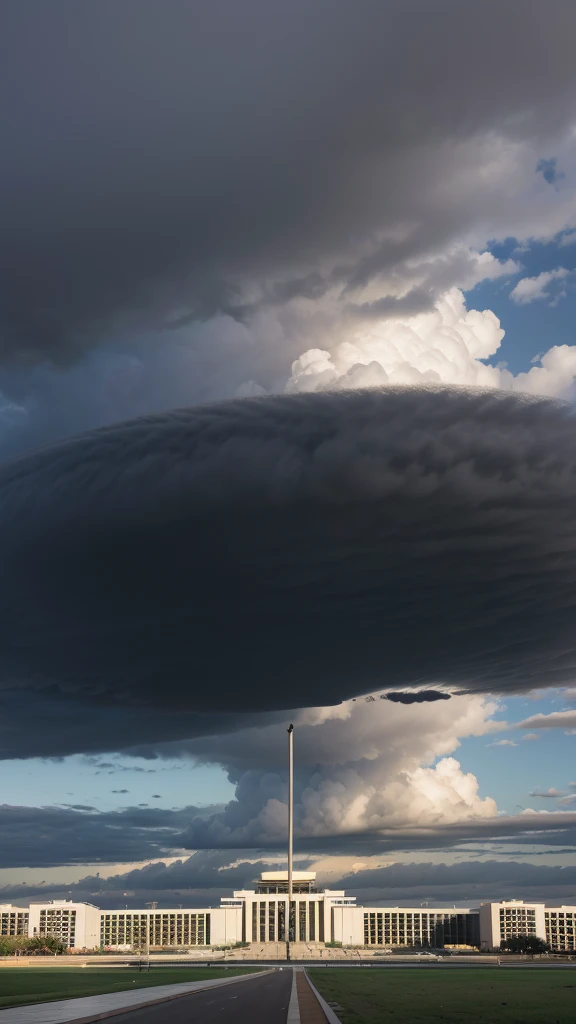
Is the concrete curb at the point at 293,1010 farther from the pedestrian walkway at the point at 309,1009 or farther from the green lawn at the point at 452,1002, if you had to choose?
the green lawn at the point at 452,1002

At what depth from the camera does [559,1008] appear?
6153 cm

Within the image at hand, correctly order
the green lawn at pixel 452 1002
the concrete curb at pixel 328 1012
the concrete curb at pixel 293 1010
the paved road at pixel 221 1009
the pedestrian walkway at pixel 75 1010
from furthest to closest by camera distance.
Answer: the green lawn at pixel 452 1002
the paved road at pixel 221 1009
the pedestrian walkway at pixel 75 1010
the concrete curb at pixel 328 1012
the concrete curb at pixel 293 1010

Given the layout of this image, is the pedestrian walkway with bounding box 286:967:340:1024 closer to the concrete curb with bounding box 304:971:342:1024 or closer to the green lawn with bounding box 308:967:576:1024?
the concrete curb with bounding box 304:971:342:1024

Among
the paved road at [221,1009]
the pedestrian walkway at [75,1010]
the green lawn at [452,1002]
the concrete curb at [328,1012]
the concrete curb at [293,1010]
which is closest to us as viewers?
the concrete curb at [293,1010]

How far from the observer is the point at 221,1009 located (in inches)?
2083

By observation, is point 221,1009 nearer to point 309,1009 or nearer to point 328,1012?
Answer: point 309,1009

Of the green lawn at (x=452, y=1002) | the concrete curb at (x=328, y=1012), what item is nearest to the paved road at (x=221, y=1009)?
the concrete curb at (x=328, y=1012)

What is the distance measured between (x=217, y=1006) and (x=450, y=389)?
147 feet

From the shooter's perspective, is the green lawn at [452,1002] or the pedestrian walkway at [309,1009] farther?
the green lawn at [452,1002]

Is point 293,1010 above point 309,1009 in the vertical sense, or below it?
above

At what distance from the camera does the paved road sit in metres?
45.3

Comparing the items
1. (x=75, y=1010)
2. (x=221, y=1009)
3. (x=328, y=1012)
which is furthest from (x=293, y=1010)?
(x=75, y=1010)

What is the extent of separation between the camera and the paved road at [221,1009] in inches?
1783

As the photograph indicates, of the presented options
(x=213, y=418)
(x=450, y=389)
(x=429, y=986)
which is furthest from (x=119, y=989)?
(x=450, y=389)
